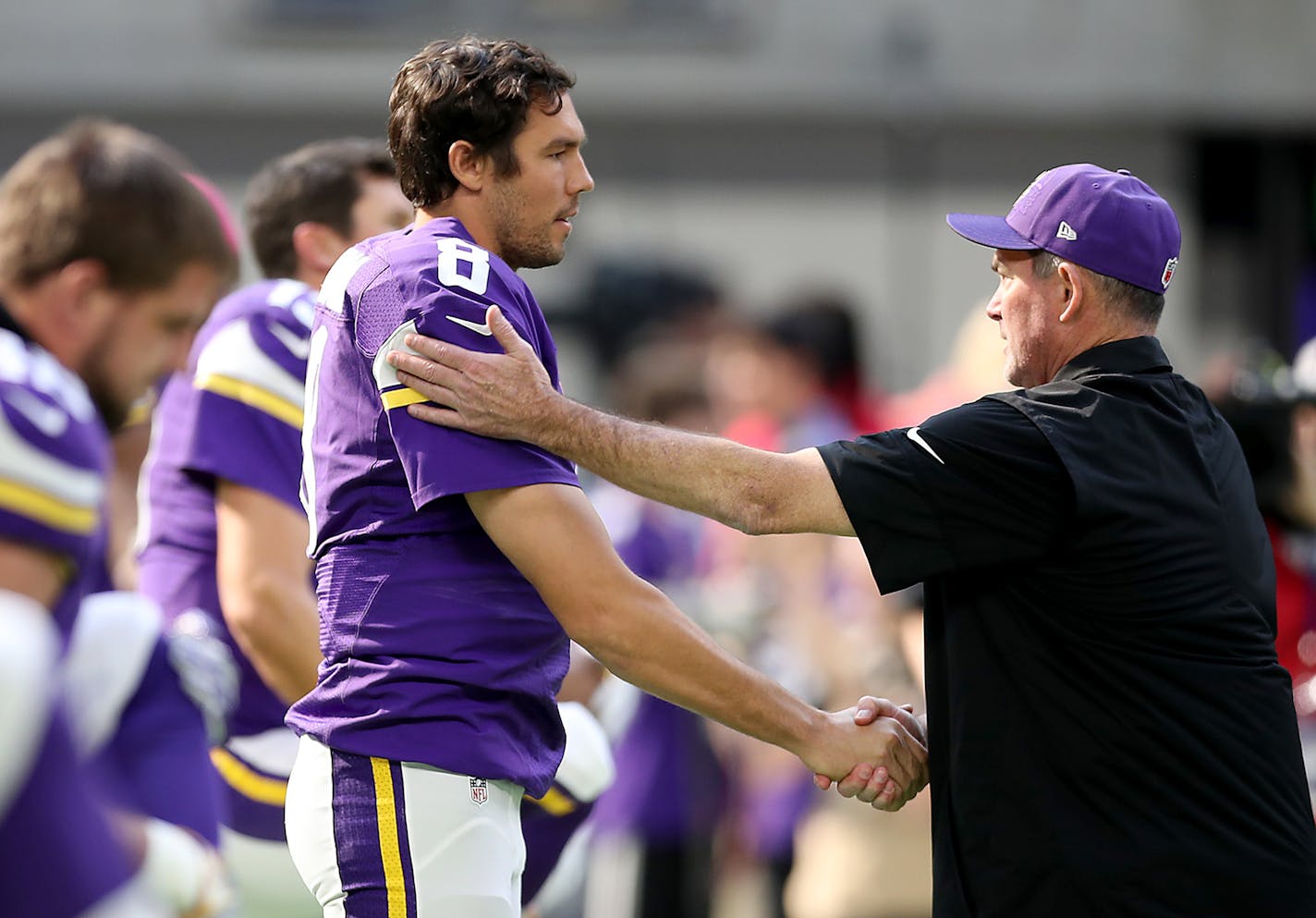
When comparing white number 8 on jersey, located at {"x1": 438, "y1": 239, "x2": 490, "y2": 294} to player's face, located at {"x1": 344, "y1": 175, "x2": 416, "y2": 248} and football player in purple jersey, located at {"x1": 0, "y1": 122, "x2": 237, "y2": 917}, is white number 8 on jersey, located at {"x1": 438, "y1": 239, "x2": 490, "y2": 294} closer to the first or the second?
football player in purple jersey, located at {"x1": 0, "y1": 122, "x2": 237, "y2": 917}

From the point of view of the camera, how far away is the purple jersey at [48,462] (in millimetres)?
2188

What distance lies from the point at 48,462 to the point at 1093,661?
1955mm

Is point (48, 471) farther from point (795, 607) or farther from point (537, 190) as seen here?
point (795, 607)

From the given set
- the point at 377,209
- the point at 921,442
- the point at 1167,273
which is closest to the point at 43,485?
the point at 921,442

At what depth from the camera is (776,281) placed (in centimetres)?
1752

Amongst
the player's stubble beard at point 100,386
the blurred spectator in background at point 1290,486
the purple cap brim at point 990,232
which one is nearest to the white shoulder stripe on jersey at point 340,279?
the player's stubble beard at point 100,386

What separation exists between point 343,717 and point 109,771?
0.43 m

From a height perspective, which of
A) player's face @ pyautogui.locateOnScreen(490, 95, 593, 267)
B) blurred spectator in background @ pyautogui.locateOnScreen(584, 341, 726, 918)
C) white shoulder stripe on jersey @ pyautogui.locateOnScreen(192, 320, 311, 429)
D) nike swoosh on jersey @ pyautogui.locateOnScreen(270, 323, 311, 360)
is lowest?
blurred spectator in background @ pyautogui.locateOnScreen(584, 341, 726, 918)

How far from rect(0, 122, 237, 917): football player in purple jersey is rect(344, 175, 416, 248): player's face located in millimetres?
1168

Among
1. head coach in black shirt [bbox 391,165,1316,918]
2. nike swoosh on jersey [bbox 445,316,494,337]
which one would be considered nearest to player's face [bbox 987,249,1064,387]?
head coach in black shirt [bbox 391,165,1316,918]

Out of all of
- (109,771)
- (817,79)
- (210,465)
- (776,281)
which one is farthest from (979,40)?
(109,771)

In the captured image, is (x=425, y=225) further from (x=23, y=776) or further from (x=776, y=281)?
(x=776, y=281)

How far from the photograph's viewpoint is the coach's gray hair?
11.6 feet

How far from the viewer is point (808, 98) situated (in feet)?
58.5
